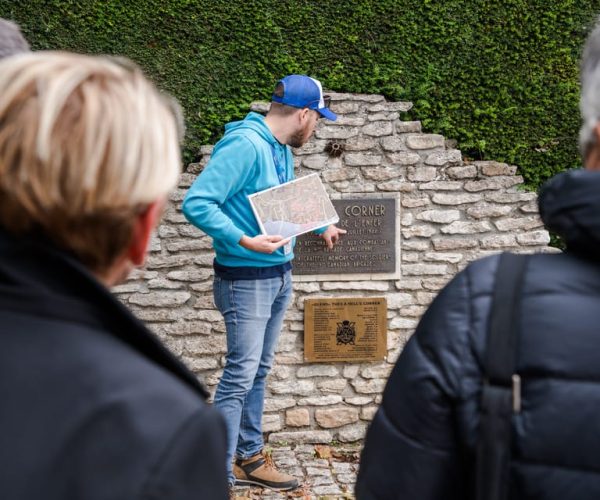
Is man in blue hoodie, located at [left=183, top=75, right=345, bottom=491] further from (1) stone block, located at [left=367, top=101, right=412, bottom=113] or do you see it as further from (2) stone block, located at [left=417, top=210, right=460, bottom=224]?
(2) stone block, located at [left=417, top=210, right=460, bottom=224]

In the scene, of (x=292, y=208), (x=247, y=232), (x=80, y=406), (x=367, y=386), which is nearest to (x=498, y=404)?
(x=80, y=406)

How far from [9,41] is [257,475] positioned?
2726 millimetres

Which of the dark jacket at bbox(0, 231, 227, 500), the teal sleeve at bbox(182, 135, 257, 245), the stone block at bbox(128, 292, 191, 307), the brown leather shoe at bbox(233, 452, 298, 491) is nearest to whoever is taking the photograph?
the dark jacket at bbox(0, 231, 227, 500)

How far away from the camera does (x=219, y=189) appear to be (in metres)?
3.49

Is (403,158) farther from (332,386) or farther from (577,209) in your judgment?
(577,209)

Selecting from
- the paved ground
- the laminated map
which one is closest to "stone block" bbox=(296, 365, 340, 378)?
the paved ground

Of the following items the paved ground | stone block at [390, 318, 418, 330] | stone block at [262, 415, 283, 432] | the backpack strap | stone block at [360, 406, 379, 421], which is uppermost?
the backpack strap

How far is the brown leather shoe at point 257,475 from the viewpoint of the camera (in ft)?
13.2

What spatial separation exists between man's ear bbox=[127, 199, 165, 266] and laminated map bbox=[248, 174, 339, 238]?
8.09 feet

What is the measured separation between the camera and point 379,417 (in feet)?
4.76

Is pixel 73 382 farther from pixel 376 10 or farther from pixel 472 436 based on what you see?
pixel 376 10

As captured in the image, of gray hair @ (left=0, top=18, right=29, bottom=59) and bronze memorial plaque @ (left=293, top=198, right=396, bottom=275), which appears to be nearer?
gray hair @ (left=0, top=18, right=29, bottom=59)

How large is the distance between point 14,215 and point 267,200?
2.67 metres

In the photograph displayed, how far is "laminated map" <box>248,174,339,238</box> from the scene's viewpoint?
366 centimetres
